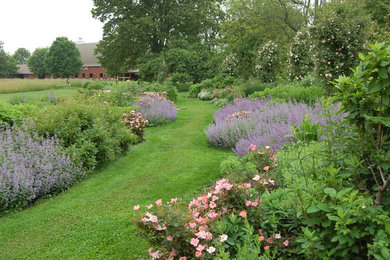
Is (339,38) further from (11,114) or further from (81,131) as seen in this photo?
(11,114)

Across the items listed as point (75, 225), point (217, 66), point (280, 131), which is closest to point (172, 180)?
point (75, 225)

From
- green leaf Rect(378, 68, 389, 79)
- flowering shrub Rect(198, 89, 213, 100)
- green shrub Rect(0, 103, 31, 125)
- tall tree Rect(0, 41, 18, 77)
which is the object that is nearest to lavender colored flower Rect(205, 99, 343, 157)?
green leaf Rect(378, 68, 389, 79)

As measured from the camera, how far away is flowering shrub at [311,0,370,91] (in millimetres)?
8867

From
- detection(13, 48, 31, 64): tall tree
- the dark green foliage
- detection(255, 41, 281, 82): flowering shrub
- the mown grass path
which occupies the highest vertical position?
detection(13, 48, 31, 64): tall tree

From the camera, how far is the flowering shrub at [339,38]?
29.1 ft

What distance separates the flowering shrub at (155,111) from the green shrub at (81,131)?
384cm

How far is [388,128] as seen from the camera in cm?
202

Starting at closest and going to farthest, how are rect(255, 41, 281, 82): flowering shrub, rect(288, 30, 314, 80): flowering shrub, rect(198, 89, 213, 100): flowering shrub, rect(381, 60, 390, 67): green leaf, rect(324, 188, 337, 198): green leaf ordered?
rect(381, 60, 390, 67): green leaf → rect(324, 188, 337, 198): green leaf → rect(288, 30, 314, 80): flowering shrub → rect(255, 41, 281, 82): flowering shrub → rect(198, 89, 213, 100): flowering shrub

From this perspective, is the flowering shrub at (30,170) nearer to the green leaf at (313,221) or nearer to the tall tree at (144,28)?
the green leaf at (313,221)

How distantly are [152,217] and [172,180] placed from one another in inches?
103

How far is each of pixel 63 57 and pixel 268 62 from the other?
49.2 m

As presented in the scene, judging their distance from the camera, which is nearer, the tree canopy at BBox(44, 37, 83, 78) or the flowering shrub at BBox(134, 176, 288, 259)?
the flowering shrub at BBox(134, 176, 288, 259)

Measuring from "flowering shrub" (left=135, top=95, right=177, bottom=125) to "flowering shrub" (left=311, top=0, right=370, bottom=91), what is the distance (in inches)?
204

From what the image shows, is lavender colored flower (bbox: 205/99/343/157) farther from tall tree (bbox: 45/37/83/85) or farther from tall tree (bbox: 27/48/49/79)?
tall tree (bbox: 27/48/49/79)
